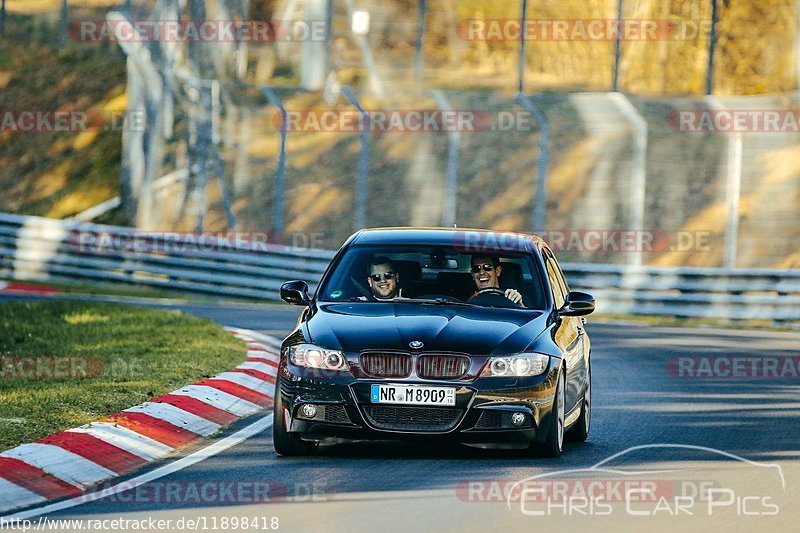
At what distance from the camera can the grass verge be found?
1163 centimetres

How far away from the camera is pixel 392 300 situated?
11.3m

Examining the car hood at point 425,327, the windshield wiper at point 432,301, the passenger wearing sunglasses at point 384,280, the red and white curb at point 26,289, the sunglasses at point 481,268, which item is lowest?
the red and white curb at point 26,289

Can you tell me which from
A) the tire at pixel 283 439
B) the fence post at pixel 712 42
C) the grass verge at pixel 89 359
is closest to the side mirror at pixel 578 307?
the tire at pixel 283 439

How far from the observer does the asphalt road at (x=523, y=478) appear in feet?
27.5

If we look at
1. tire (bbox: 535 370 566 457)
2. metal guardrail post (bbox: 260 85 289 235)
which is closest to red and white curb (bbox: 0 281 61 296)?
metal guardrail post (bbox: 260 85 289 235)

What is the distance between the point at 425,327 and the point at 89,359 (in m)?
5.73

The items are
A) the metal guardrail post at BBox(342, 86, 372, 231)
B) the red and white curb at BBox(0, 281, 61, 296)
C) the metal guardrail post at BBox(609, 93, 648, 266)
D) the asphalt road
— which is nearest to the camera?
the asphalt road

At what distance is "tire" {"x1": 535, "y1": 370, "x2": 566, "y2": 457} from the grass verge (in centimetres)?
307

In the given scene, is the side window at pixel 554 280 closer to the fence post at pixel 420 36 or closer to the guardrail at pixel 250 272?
the guardrail at pixel 250 272

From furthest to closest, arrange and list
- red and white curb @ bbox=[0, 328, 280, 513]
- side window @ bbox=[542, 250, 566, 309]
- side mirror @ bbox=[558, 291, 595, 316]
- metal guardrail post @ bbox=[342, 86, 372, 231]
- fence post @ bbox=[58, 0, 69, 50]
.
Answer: fence post @ bbox=[58, 0, 69, 50]
metal guardrail post @ bbox=[342, 86, 372, 231]
side window @ bbox=[542, 250, 566, 309]
side mirror @ bbox=[558, 291, 595, 316]
red and white curb @ bbox=[0, 328, 280, 513]

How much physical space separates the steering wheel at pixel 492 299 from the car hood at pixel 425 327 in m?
0.11

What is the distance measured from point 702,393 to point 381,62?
21.5 meters

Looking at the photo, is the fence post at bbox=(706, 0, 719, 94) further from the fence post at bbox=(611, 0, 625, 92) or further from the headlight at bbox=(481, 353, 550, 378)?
A: the headlight at bbox=(481, 353, 550, 378)

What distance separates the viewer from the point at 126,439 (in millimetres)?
10828
